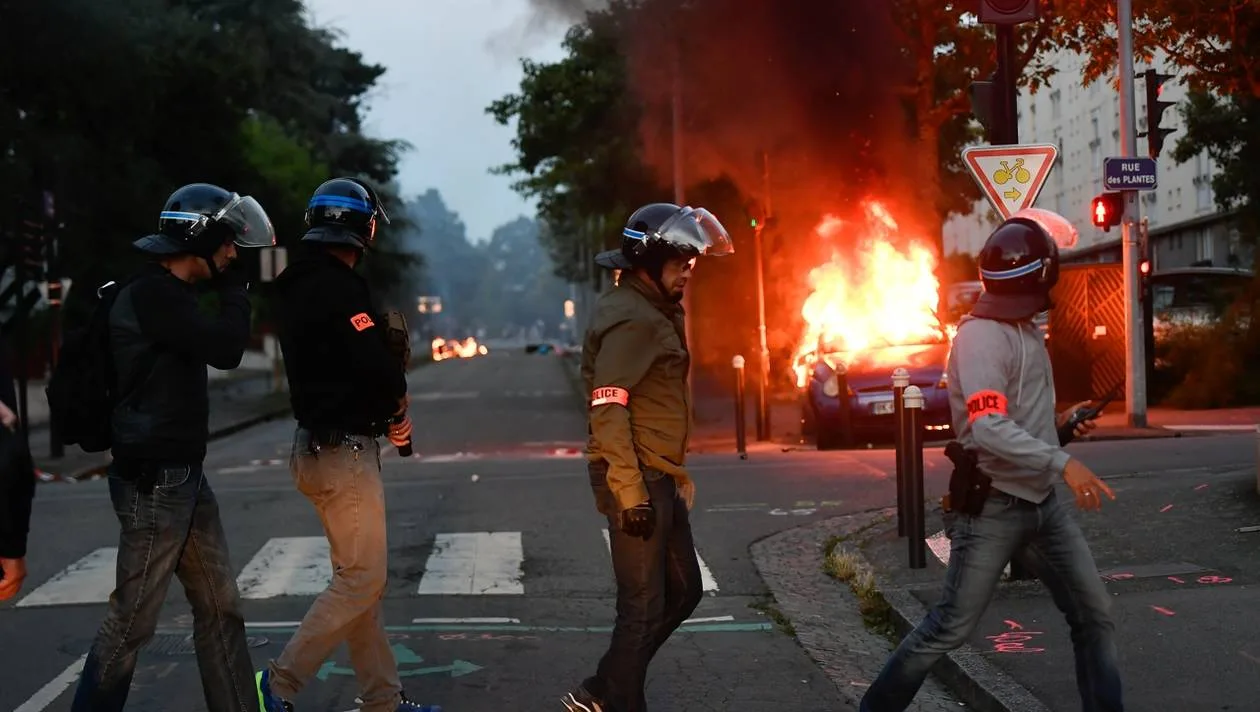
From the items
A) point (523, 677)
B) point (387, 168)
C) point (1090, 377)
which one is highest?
point (387, 168)

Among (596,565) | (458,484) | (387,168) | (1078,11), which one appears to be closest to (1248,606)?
(596,565)

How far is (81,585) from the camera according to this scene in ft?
28.5

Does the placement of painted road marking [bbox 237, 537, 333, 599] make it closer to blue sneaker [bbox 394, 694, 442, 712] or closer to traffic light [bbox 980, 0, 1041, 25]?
blue sneaker [bbox 394, 694, 442, 712]

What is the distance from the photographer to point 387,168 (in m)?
64.8

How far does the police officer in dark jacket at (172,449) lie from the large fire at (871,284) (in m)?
17.5

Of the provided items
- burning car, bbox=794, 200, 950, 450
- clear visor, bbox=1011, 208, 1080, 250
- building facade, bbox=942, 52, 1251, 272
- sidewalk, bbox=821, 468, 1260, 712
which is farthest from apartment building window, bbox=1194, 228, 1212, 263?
clear visor, bbox=1011, 208, 1080, 250

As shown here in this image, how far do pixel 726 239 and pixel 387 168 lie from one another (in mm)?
60973

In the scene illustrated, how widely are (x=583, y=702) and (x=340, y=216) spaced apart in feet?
6.03

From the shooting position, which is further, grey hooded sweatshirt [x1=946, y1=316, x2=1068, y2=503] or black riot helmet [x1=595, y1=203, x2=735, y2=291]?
black riot helmet [x1=595, y1=203, x2=735, y2=291]

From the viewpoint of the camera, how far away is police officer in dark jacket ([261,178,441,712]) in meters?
4.95

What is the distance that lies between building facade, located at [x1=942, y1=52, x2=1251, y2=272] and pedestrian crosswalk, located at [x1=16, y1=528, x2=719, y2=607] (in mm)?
29322

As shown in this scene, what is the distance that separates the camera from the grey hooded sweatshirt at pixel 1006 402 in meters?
4.59

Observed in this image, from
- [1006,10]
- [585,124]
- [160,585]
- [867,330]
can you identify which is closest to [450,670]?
[160,585]

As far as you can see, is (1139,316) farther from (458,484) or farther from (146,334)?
(146,334)
